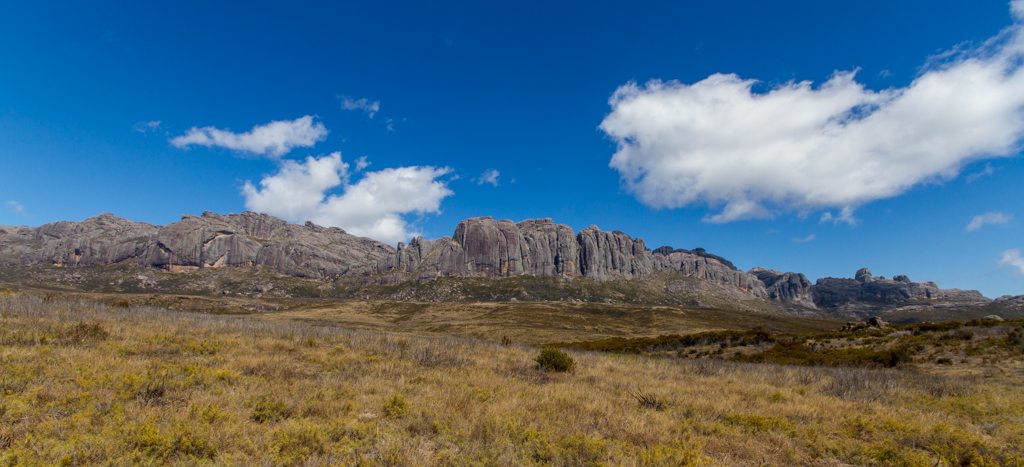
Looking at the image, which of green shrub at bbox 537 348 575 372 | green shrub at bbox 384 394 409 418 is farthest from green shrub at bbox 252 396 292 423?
green shrub at bbox 537 348 575 372

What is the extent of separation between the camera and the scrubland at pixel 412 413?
445 cm

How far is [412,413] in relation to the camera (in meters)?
6.03

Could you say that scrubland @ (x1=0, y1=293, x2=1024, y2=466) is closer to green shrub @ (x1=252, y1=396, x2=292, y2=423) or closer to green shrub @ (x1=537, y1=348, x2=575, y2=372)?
green shrub @ (x1=252, y1=396, x2=292, y2=423)

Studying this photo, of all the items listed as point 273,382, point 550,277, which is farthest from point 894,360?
point 550,277

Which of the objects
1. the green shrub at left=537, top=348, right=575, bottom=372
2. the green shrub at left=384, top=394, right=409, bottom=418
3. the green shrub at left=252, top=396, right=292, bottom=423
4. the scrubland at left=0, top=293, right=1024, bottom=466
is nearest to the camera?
the scrubland at left=0, top=293, right=1024, bottom=466

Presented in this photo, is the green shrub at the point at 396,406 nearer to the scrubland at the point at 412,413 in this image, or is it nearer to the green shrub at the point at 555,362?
the scrubland at the point at 412,413

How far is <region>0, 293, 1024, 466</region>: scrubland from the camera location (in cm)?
445

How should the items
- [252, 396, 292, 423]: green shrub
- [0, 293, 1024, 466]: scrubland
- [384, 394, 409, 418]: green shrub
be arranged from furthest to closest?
1. [384, 394, 409, 418]: green shrub
2. [252, 396, 292, 423]: green shrub
3. [0, 293, 1024, 466]: scrubland

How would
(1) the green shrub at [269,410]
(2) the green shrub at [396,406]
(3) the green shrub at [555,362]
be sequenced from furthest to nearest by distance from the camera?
(3) the green shrub at [555,362]
(2) the green shrub at [396,406]
(1) the green shrub at [269,410]

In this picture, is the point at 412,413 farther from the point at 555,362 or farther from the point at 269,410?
the point at 555,362

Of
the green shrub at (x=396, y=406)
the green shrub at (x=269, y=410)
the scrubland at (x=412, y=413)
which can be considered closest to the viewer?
the scrubland at (x=412, y=413)

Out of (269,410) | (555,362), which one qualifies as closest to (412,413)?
(269,410)

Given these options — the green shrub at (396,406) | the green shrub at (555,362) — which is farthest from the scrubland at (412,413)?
the green shrub at (555,362)

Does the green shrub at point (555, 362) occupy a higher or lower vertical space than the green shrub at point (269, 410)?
lower
